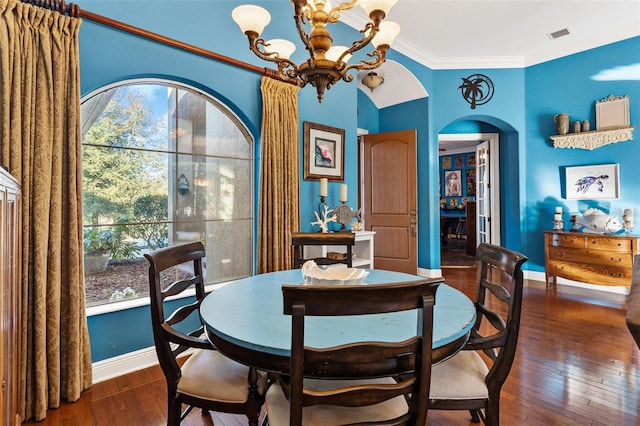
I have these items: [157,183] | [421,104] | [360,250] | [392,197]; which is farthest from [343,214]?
[421,104]

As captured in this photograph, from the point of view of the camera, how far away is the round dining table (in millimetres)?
994

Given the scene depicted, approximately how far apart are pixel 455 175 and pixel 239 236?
28.5 feet

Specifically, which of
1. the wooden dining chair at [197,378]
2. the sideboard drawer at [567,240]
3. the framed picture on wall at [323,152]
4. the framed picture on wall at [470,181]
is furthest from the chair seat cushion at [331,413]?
the framed picture on wall at [470,181]

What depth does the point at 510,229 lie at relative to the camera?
5270 mm

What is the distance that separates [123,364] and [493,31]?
208 inches

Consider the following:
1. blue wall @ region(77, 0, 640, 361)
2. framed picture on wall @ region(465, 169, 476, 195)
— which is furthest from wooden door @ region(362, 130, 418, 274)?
framed picture on wall @ region(465, 169, 476, 195)

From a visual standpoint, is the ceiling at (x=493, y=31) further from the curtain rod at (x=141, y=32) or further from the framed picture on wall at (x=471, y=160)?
the framed picture on wall at (x=471, y=160)

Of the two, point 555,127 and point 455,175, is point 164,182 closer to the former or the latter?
point 555,127

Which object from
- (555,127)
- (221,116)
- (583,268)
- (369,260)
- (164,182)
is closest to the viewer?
(164,182)

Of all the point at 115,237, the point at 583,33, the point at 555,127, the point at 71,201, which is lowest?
the point at 115,237

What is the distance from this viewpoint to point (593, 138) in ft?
14.1

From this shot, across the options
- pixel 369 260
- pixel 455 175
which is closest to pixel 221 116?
pixel 369 260

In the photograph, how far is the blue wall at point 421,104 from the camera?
7.22ft

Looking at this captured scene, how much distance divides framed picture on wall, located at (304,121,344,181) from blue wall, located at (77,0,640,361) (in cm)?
10
